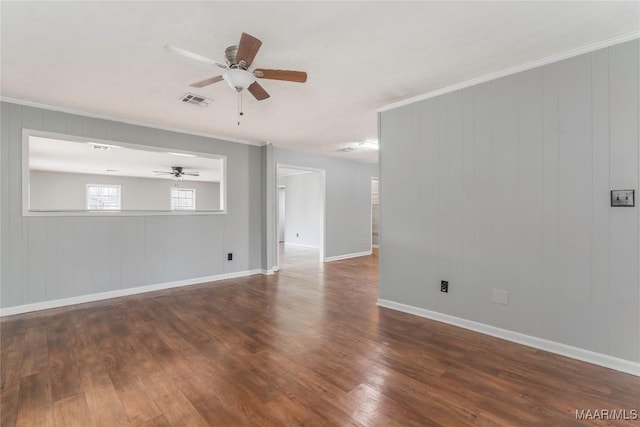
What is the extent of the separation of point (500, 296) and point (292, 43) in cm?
288

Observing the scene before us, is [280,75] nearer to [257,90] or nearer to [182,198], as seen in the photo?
[257,90]

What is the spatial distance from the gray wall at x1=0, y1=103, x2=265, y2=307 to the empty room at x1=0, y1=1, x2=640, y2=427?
0.03 m

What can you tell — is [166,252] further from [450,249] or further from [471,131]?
[471,131]

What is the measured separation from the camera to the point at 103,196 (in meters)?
9.71

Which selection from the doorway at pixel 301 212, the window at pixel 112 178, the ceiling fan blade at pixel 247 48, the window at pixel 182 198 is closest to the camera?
the ceiling fan blade at pixel 247 48

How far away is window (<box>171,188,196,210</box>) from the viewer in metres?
11.2

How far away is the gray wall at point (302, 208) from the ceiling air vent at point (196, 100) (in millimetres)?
5186

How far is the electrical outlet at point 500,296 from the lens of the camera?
9.01ft

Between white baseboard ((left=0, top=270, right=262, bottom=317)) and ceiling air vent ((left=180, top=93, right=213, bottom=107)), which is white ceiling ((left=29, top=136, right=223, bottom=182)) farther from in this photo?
white baseboard ((left=0, top=270, right=262, bottom=317))

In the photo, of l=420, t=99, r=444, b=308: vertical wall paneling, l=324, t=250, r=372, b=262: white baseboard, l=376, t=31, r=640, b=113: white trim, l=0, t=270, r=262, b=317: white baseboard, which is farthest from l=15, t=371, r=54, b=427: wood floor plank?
l=324, t=250, r=372, b=262: white baseboard

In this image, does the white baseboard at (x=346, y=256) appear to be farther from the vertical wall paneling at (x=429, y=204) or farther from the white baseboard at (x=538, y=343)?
the vertical wall paneling at (x=429, y=204)

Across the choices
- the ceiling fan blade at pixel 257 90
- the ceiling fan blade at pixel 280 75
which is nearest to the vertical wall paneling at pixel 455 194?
the ceiling fan blade at pixel 280 75

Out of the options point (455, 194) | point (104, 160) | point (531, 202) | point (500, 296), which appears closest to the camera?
point (531, 202)

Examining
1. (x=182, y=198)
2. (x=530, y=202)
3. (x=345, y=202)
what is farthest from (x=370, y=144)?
(x=182, y=198)
